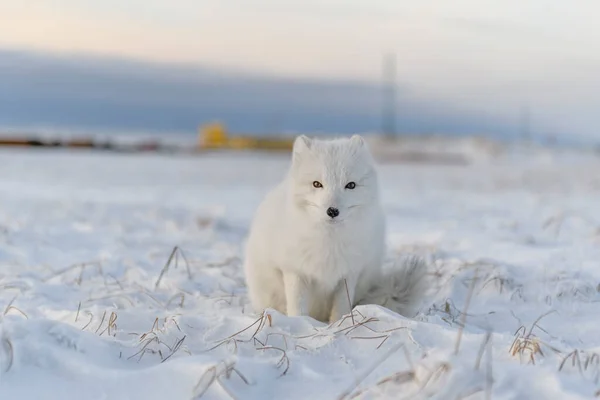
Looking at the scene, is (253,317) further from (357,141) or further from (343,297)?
(357,141)

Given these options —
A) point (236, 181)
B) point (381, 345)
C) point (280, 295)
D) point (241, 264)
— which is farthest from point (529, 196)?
point (381, 345)

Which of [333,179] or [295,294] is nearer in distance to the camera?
[333,179]

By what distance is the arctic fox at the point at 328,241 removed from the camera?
3336mm

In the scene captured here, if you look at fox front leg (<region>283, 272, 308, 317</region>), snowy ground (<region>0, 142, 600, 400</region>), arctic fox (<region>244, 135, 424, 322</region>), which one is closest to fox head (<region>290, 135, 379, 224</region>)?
arctic fox (<region>244, 135, 424, 322</region>)

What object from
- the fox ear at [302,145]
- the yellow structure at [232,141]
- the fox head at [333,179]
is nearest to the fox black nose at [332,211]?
the fox head at [333,179]

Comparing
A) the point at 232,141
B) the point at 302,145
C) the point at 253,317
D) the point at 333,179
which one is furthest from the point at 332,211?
the point at 232,141

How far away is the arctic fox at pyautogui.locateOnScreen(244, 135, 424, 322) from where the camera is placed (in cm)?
334

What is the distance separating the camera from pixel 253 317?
3.23 m

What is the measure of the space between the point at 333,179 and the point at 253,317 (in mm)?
764

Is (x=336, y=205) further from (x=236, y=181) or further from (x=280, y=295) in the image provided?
(x=236, y=181)

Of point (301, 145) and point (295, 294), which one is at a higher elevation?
point (301, 145)

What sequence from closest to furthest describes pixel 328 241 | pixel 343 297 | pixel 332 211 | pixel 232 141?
1. pixel 332 211
2. pixel 328 241
3. pixel 343 297
4. pixel 232 141

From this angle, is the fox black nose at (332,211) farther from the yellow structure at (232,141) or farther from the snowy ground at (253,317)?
the yellow structure at (232,141)

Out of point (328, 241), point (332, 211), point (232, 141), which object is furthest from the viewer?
point (232, 141)
